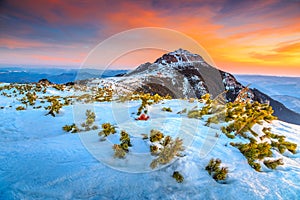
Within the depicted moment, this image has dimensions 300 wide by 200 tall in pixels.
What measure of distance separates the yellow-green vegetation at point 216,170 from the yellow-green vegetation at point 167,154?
2.43ft

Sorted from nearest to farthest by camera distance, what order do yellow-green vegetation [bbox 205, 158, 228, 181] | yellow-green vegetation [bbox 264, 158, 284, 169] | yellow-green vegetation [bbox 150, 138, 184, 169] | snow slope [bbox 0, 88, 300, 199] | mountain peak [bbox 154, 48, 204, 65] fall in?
snow slope [bbox 0, 88, 300, 199] < yellow-green vegetation [bbox 205, 158, 228, 181] < yellow-green vegetation [bbox 150, 138, 184, 169] < yellow-green vegetation [bbox 264, 158, 284, 169] < mountain peak [bbox 154, 48, 204, 65]

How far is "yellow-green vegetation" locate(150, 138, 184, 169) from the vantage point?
3729mm

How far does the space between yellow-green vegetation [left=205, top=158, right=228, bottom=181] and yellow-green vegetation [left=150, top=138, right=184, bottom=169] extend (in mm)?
742

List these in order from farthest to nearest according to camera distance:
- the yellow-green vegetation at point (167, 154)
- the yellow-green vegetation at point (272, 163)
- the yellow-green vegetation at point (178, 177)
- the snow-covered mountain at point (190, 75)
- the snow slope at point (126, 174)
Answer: the snow-covered mountain at point (190, 75), the yellow-green vegetation at point (272, 163), the yellow-green vegetation at point (167, 154), the yellow-green vegetation at point (178, 177), the snow slope at point (126, 174)

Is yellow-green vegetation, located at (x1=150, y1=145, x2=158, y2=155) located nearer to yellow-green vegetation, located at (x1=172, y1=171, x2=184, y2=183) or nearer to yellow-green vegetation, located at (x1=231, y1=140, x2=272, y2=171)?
yellow-green vegetation, located at (x1=172, y1=171, x2=184, y2=183)

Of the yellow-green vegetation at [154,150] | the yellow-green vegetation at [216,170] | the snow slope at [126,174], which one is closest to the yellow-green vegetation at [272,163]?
the snow slope at [126,174]

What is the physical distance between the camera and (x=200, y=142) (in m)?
4.84

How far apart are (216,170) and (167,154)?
3.53ft

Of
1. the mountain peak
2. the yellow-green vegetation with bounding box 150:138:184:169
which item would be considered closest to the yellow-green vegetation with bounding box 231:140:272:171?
the yellow-green vegetation with bounding box 150:138:184:169

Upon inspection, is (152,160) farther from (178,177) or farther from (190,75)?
(190,75)

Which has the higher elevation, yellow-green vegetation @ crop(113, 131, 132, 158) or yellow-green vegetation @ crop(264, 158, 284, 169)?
yellow-green vegetation @ crop(264, 158, 284, 169)

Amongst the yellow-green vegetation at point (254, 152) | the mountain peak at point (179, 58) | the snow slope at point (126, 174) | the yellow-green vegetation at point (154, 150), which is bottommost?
the snow slope at point (126, 174)

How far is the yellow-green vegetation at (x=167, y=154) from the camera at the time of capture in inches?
147

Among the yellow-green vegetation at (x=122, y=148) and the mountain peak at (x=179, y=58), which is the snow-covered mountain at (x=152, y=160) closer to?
the yellow-green vegetation at (x=122, y=148)
